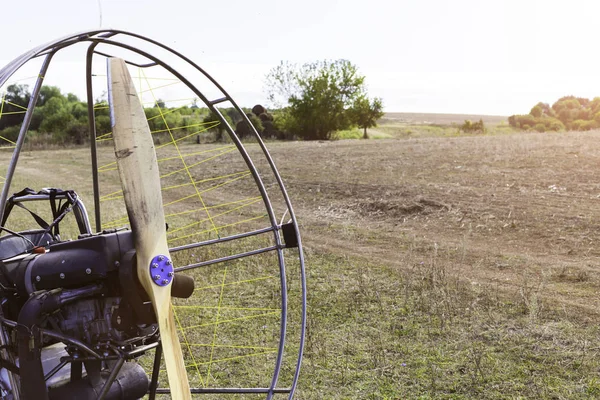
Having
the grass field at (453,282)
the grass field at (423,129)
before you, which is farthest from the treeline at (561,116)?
the grass field at (453,282)

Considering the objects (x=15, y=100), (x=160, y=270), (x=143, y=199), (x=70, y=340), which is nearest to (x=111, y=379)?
(x=70, y=340)

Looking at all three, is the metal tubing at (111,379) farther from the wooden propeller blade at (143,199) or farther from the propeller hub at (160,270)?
the propeller hub at (160,270)

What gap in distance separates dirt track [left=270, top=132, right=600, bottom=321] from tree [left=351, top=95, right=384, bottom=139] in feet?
87.3

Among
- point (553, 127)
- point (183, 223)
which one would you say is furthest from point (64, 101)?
point (183, 223)

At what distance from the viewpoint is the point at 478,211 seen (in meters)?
12.8

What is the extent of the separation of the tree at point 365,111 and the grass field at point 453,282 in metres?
30.1

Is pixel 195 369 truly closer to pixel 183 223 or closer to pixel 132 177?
pixel 132 177

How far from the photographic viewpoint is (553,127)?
43906 mm

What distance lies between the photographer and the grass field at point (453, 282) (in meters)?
6.09

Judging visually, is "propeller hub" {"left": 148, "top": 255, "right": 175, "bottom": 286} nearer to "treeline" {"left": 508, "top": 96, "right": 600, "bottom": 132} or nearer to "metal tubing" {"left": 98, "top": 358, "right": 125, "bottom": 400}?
"metal tubing" {"left": 98, "top": 358, "right": 125, "bottom": 400}

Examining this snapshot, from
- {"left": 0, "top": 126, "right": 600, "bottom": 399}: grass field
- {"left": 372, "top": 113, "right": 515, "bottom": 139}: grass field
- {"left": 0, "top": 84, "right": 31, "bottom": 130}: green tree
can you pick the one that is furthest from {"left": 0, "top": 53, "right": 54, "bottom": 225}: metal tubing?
{"left": 372, "top": 113, "right": 515, "bottom": 139}: grass field

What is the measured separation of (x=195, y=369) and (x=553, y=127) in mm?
41699

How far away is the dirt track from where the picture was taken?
30.6ft

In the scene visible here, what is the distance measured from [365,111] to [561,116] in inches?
619
